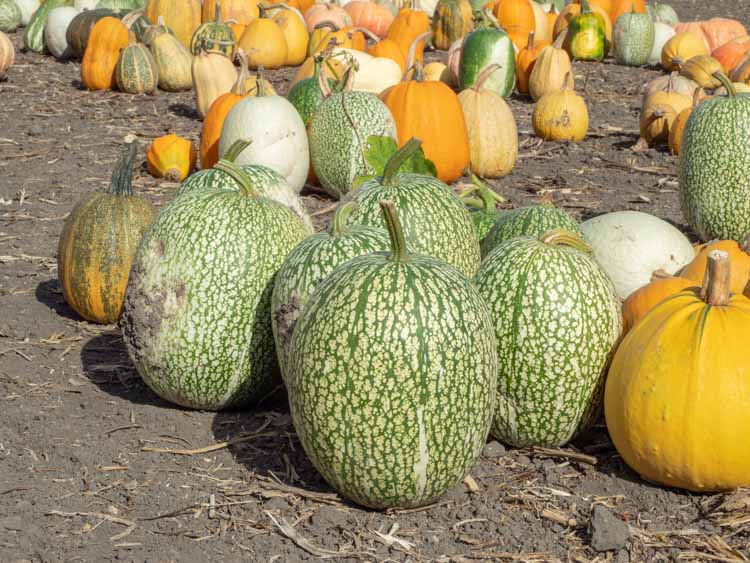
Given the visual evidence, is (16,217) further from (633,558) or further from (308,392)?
(633,558)

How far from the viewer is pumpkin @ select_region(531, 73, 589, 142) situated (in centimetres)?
854

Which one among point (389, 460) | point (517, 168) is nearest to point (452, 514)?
point (389, 460)

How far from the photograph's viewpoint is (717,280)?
3484mm

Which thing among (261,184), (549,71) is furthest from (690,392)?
(549,71)

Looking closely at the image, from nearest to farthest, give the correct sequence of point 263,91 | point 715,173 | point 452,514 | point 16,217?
point 452,514
point 715,173
point 16,217
point 263,91

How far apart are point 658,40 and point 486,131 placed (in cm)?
542

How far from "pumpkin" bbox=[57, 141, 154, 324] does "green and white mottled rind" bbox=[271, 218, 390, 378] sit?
4.60 ft

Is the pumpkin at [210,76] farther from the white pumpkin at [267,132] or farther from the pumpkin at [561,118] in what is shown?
the pumpkin at [561,118]

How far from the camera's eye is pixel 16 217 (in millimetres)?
6715

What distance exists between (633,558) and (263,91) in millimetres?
4838

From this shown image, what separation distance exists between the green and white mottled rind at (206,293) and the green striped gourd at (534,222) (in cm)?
91

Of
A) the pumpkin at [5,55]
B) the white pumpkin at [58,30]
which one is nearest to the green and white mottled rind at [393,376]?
the pumpkin at [5,55]

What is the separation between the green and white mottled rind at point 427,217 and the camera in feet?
13.0

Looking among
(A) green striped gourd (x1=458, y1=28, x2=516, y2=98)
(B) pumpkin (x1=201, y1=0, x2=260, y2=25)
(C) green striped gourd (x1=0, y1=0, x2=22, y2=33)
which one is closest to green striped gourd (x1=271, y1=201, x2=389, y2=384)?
(A) green striped gourd (x1=458, y1=28, x2=516, y2=98)
